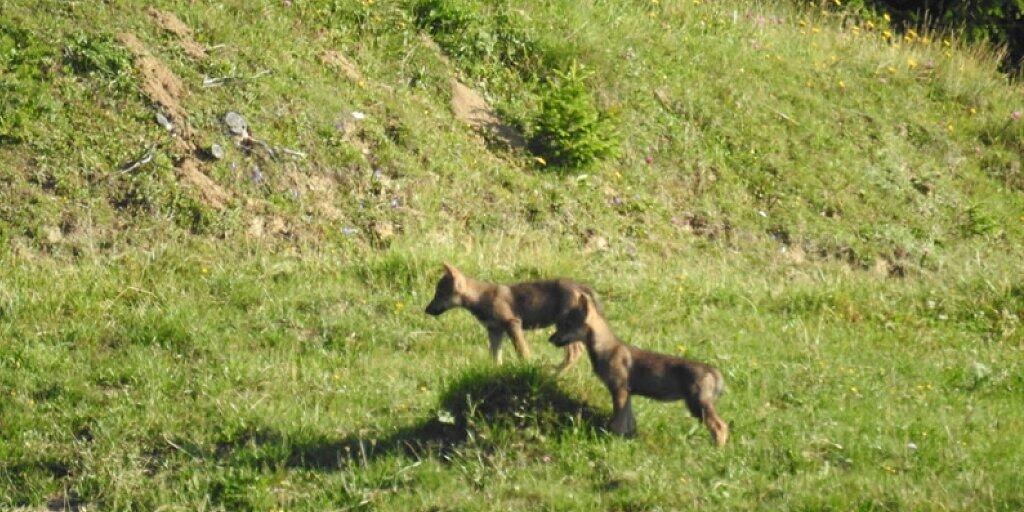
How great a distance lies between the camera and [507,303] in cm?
966

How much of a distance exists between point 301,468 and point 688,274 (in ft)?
16.8

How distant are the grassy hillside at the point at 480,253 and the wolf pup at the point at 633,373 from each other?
20cm

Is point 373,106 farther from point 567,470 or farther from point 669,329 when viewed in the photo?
point 567,470

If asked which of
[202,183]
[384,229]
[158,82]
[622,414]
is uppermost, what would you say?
[622,414]

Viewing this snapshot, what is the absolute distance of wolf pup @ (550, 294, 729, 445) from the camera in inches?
316

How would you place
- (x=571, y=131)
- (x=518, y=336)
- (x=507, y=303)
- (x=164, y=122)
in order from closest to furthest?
(x=518, y=336)
(x=507, y=303)
(x=164, y=122)
(x=571, y=131)

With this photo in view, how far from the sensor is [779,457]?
8.19 meters

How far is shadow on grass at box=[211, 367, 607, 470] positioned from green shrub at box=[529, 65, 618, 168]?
645 centimetres

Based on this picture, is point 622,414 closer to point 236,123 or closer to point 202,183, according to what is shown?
point 202,183

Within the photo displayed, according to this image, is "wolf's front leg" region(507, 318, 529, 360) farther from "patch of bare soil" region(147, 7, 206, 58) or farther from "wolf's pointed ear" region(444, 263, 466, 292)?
"patch of bare soil" region(147, 7, 206, 58)

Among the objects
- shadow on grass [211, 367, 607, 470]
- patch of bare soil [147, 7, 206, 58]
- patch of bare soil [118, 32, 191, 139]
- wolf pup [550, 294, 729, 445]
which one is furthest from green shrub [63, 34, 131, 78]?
wolf pup [550, 294, 729, 445]

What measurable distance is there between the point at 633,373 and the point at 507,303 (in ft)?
5.35

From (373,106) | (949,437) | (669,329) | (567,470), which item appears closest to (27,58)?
(373,106)

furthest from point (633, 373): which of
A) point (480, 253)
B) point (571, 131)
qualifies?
point (571, 131)
